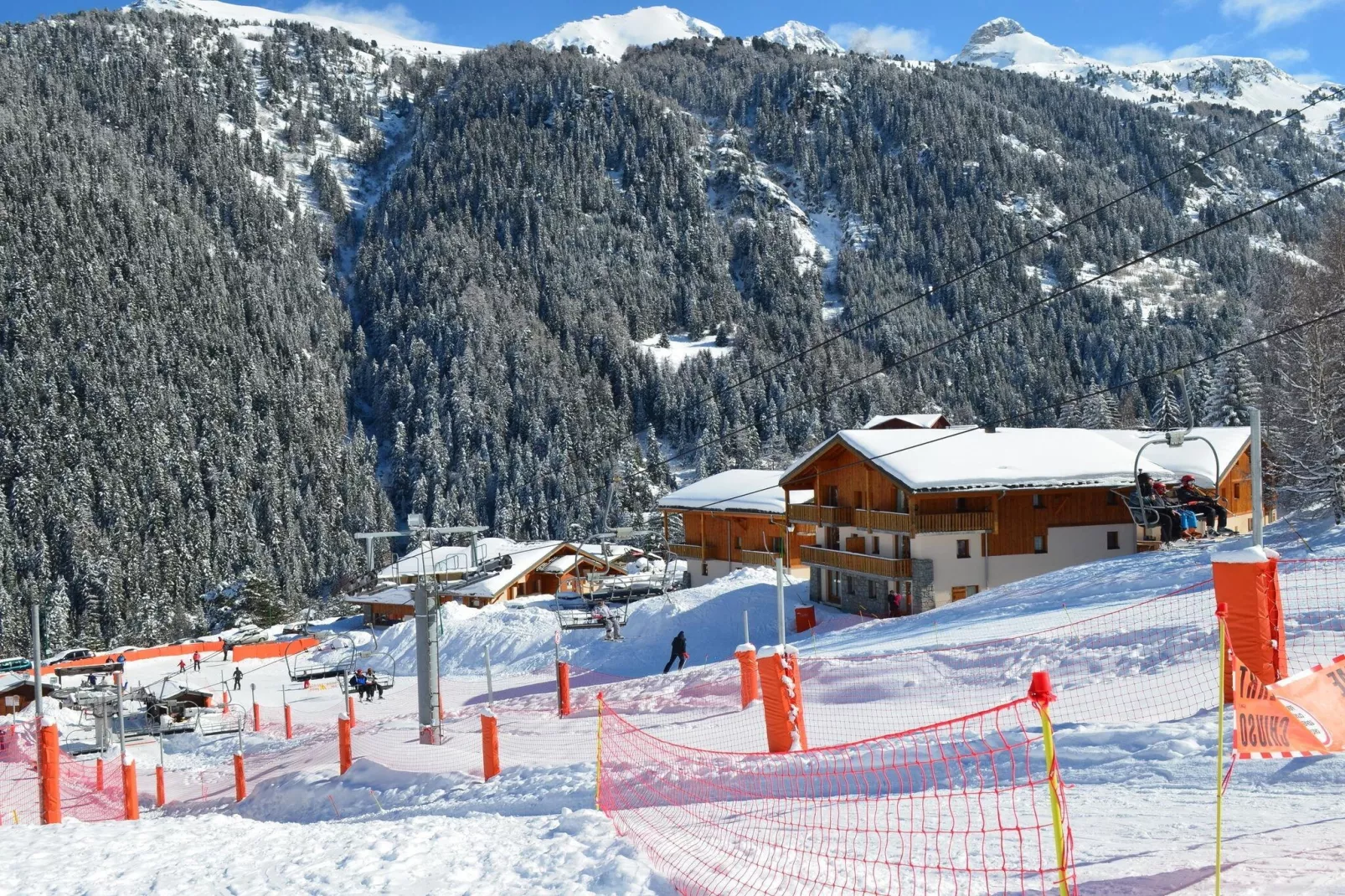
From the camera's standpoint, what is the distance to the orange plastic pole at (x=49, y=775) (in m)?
14.4

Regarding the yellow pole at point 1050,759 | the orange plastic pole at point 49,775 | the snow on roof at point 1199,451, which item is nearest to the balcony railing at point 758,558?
the snow on roof at point 1199,451

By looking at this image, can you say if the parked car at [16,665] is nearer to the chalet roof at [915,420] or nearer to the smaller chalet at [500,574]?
the smaller chalet at [500,574]

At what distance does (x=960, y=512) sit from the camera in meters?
31.7

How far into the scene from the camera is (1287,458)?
2742 centimetres

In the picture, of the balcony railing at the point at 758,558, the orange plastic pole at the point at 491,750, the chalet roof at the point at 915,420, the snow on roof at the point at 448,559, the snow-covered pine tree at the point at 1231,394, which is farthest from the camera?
the chalet roof at the point at 915,420

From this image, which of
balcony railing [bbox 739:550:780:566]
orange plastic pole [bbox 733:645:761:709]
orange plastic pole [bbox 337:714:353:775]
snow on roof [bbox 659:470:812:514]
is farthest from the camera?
snow on roof [bbox 659:470:812:514]

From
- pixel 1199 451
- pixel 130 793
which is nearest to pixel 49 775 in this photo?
pixel 130 793

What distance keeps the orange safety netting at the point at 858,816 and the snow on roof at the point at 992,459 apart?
19.9 meters

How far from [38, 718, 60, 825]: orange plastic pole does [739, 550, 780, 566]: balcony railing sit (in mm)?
33290

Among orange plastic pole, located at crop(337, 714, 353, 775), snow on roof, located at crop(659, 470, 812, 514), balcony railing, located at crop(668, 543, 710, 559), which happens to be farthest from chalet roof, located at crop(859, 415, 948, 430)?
orange plastic pole, located at crop(337, 714, 353, 775)

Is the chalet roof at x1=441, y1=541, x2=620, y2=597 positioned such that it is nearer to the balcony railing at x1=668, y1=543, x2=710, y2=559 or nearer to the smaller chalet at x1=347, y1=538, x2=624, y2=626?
the smaller chalet at x1=347, y1=538, x2=624, y2=626

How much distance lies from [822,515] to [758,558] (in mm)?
10032

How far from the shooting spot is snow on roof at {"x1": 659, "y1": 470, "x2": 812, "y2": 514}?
46062 mm

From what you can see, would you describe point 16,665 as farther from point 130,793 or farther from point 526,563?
point 130,793
